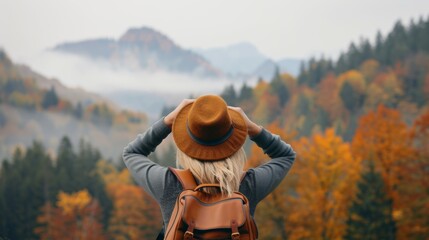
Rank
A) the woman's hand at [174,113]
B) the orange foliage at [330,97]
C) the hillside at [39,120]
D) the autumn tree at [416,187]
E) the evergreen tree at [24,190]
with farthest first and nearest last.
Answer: the hillside at [39,120]
the orange foliage at [330,97]
the evergreen tree at [24,190]
the autumn tree at [416,187]
the woman's hand at [174,113]

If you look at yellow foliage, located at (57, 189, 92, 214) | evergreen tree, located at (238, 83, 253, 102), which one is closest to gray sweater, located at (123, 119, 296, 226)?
yellow foliage, located at (57, 189, 92, 214)

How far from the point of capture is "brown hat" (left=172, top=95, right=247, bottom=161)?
2.63 metres

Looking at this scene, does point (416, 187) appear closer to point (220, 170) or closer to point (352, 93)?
point (220, 170)

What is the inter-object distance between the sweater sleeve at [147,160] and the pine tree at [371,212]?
73.7ft

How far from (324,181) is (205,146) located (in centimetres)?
2477

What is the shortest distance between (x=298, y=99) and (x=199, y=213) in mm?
102900

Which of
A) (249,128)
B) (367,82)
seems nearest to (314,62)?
(367,82)

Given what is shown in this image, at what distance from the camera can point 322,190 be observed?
26.3 m

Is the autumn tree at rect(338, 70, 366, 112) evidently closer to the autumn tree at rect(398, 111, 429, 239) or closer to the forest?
the forest

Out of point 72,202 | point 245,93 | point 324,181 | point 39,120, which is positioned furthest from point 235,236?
point 39,120

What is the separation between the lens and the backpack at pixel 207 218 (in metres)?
2.47

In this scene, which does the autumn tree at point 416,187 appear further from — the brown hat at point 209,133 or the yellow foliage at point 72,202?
the yellow foliage at point 72,202

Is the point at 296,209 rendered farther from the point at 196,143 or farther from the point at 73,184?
the point at 73,184

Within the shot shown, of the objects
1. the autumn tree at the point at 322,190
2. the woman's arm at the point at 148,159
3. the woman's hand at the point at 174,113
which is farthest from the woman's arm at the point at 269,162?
the autumn tree at the point at 322,190
